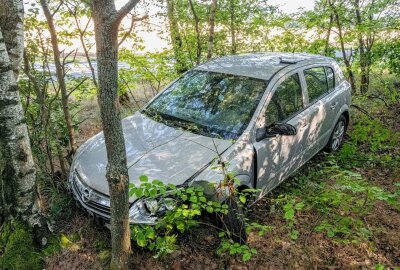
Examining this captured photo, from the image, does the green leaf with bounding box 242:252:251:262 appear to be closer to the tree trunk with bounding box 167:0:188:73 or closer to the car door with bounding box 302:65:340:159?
the car door with bounding box 302:65:340:159

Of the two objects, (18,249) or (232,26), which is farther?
(232,26)

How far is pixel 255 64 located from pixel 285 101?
0.70 m

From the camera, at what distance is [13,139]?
2672 mm

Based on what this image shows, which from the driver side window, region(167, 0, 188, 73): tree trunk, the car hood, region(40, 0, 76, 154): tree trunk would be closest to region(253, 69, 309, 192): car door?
A: the driver side window

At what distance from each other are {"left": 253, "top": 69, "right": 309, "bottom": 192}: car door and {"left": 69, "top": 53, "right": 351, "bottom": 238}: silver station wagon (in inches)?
0.5

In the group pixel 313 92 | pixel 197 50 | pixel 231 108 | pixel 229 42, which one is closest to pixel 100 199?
pixel 231 108

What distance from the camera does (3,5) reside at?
2900mm

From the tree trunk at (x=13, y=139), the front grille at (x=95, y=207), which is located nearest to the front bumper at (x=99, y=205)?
the front grille at (x=95, y=207)

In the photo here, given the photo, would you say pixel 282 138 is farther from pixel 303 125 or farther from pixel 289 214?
pixel 289 214

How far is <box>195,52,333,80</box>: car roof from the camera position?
13.6 feet

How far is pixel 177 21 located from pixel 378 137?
5606mm

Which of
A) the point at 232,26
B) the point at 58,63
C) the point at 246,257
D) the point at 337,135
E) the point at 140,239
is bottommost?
the point at 337,135

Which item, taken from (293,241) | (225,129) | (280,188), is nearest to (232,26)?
(280,188)

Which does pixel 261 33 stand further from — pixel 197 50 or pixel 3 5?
pixel 3 5
